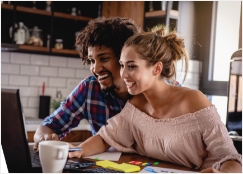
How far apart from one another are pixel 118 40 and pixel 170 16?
1.42 metres

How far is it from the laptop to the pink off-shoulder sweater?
1.74 feet

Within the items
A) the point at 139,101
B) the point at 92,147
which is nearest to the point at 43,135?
the point at 92,147

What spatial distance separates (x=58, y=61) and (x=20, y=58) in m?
0.41

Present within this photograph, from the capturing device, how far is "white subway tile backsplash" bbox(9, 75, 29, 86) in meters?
3.91

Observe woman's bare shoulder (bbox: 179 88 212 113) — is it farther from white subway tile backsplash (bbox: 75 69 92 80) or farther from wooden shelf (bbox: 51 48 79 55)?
white subway tile backsplash (bbox: 75 69 92 80)

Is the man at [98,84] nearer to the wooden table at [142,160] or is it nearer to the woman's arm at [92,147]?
the woman's arm at [92,147]

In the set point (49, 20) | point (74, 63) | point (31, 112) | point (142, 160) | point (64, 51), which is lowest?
point (31, 112)

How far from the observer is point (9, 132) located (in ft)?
4.09

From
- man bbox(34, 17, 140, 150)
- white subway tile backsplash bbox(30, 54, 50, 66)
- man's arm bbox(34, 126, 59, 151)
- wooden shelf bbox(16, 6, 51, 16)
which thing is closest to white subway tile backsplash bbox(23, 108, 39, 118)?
white subway tile backsplash bbox(30, 54, 50, 66)

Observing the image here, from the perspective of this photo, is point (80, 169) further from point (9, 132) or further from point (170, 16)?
point (170, 16)

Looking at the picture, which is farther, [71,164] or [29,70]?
[29,70]

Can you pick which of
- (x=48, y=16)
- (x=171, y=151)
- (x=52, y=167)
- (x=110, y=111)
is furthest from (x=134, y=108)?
(x=48, y=16)

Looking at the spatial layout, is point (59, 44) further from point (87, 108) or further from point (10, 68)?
point (87, 108)

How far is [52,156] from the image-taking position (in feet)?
4.07
